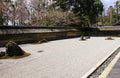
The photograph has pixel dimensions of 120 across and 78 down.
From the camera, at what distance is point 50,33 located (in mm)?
24375

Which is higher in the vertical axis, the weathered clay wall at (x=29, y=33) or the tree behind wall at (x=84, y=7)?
the tree behind wall at (x=84, y=7)

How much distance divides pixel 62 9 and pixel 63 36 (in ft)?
38.3

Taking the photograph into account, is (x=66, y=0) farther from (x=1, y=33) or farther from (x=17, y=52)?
(x=17, y=52)

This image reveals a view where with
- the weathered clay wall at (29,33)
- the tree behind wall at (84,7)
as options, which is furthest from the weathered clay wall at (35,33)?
the tree behind wall at (84,7)

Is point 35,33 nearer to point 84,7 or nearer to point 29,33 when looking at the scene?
point 29,33

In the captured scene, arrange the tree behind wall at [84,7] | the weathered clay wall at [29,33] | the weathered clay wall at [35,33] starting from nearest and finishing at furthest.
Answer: the weathered clay wall at [29,33]
the weathered clay wall at [35,33]
the tree behind wall at [84,7]

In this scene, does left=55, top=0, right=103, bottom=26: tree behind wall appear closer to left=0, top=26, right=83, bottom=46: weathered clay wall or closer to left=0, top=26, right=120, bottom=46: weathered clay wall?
left=0, top=26, right=120, bottom=46: weathered clay wall

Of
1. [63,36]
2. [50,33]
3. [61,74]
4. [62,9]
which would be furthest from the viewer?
[62,9]

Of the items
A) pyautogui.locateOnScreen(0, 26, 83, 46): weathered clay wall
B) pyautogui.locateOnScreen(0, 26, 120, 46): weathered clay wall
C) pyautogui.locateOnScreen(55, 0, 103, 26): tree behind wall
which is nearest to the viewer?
pyautogui.locateOnScreen(0, 26, 83, 46): weathered clay wall

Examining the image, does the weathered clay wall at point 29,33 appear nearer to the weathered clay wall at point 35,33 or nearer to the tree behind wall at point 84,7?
the weathered clay wall at point 35,33

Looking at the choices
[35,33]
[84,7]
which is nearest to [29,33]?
[35,33]

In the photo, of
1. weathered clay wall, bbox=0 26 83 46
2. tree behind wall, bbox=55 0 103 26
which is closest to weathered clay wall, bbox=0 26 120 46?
weathered clay wall, bbox=0 26 83 46

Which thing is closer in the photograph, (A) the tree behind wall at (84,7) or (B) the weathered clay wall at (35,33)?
(B) the weathered clay wall at (35,33)

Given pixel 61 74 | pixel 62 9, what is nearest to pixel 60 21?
pixel 62 9
